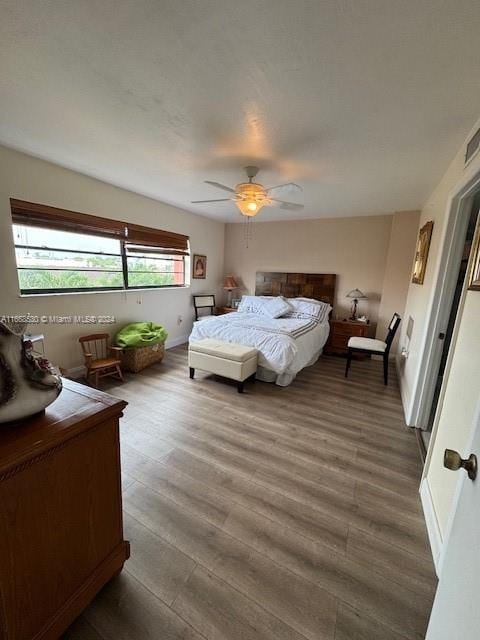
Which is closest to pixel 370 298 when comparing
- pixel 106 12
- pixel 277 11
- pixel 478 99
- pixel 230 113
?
pixel 478 99

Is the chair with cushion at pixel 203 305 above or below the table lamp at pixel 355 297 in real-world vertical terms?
below

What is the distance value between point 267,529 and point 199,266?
176 inches

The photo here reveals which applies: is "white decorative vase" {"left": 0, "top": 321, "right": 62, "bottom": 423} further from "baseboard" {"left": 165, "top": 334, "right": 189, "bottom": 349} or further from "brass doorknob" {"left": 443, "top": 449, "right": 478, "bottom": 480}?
"baseboard" {"left": 165, "top": 334, "right": 189, "bottom": 349}

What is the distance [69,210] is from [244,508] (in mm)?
3450

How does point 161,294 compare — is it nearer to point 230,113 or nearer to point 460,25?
point 230,113

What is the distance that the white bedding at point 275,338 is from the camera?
3.17 metres

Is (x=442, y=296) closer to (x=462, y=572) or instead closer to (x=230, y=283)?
(x=462, y=572)

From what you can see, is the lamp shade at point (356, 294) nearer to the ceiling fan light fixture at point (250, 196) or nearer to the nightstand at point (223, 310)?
the nightstand at point (223, 310)

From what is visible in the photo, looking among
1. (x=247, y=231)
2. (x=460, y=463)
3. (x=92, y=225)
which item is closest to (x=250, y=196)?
(x=92, y=225)

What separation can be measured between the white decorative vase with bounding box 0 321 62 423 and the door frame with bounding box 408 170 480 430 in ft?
8.64

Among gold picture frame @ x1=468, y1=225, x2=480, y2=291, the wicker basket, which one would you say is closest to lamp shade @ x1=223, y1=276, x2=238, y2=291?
the wicker basket

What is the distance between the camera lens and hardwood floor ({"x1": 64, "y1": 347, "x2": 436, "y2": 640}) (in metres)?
1.10

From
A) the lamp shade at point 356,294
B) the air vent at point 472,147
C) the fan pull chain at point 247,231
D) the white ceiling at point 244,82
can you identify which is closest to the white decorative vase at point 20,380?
the white ceiling at point 244,82

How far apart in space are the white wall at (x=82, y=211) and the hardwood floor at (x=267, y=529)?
1471mm
